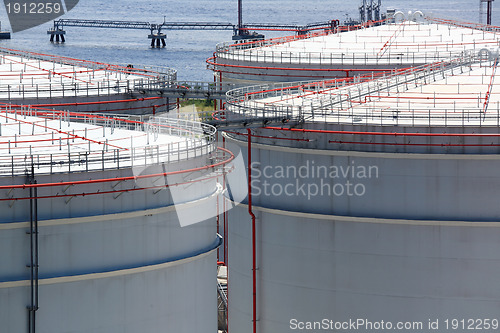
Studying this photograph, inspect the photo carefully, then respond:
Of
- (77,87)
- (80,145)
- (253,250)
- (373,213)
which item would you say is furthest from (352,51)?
(80,145)

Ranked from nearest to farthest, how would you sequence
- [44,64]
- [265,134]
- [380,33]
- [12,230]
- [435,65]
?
1. [12,230]
2. [265,134]
3. [435,65]
4. [44,64]
5. [380,33]

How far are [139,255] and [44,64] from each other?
22.9 meters

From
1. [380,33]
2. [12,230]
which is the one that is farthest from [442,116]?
[380,33]

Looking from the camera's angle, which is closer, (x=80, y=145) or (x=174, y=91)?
→ (x=80, y=145)

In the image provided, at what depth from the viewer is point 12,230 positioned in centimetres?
2341

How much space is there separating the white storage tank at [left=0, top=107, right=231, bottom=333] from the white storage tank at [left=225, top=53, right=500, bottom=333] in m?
4.33

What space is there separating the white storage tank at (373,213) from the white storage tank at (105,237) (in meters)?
4.33

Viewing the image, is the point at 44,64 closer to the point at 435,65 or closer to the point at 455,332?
the point at 435,65

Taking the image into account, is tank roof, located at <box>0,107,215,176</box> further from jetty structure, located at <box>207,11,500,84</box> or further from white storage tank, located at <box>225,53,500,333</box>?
jetty structure, located at <box>207,11,500,84</box>

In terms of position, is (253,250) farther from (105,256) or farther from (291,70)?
(291,70)

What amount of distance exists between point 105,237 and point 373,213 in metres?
8.60

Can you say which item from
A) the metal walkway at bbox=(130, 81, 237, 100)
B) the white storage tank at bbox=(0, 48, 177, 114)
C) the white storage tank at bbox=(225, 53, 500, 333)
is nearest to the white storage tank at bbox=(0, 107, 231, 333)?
the white storage tank at bbox=(225, 53, 500, 333)

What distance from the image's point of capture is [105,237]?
2433 centimetres

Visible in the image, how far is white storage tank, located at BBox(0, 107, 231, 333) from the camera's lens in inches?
927
